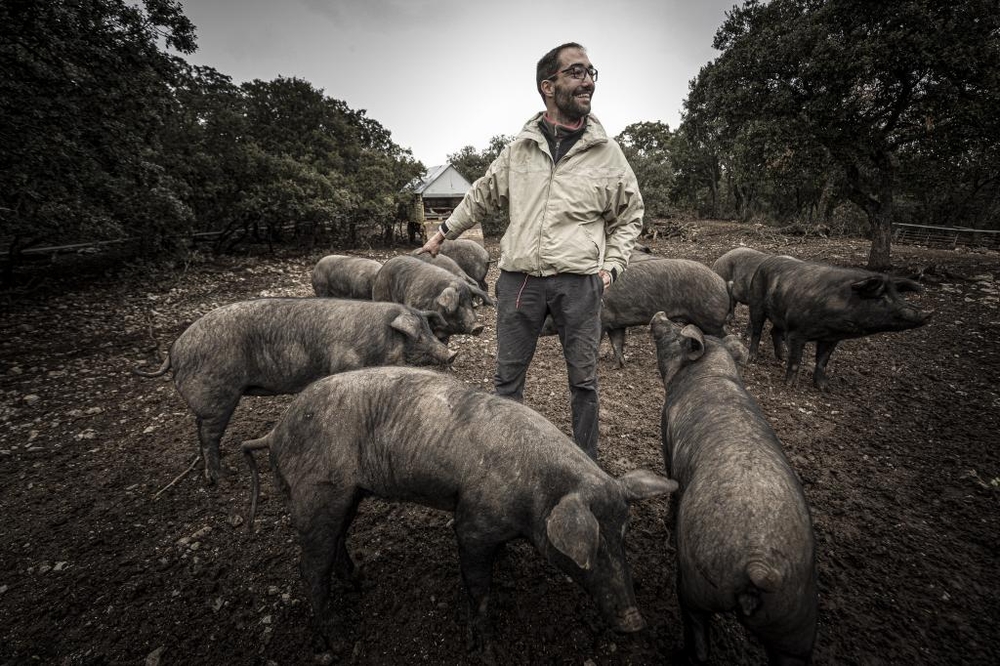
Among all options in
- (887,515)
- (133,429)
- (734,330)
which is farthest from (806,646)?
(734,330)

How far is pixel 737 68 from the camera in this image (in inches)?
427

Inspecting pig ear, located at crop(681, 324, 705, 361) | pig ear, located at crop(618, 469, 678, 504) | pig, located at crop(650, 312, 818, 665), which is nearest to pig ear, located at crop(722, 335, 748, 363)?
pig ear, located at crop(681, 324, 705, 361)

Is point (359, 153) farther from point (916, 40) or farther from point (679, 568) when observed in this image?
point (679, 568)

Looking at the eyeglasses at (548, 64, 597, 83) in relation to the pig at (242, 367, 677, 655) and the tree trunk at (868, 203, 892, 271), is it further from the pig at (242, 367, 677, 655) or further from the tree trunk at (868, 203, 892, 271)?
the tree trunk at (868, 203, 892, 271)

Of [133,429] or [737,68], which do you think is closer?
[133,429]

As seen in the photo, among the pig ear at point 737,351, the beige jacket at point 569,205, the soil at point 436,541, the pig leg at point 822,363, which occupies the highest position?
the beige jacket at point 569,205

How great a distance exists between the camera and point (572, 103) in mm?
2908

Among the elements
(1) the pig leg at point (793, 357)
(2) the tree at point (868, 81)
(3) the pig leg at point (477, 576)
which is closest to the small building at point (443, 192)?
(2) the tree at point (868, 81)

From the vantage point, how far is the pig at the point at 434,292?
521 centimetres

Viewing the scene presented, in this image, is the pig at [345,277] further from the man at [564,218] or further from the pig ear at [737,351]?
the pig ear at [737,351]

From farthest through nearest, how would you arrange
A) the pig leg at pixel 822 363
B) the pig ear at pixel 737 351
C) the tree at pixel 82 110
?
the tree at pixel 82 110, the pig leg at pixel 822 363, the pig ear at pixel 737 351

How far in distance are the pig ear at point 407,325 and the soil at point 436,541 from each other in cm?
163

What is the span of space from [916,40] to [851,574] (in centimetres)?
1147

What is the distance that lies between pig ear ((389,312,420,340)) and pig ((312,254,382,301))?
4.39 m
